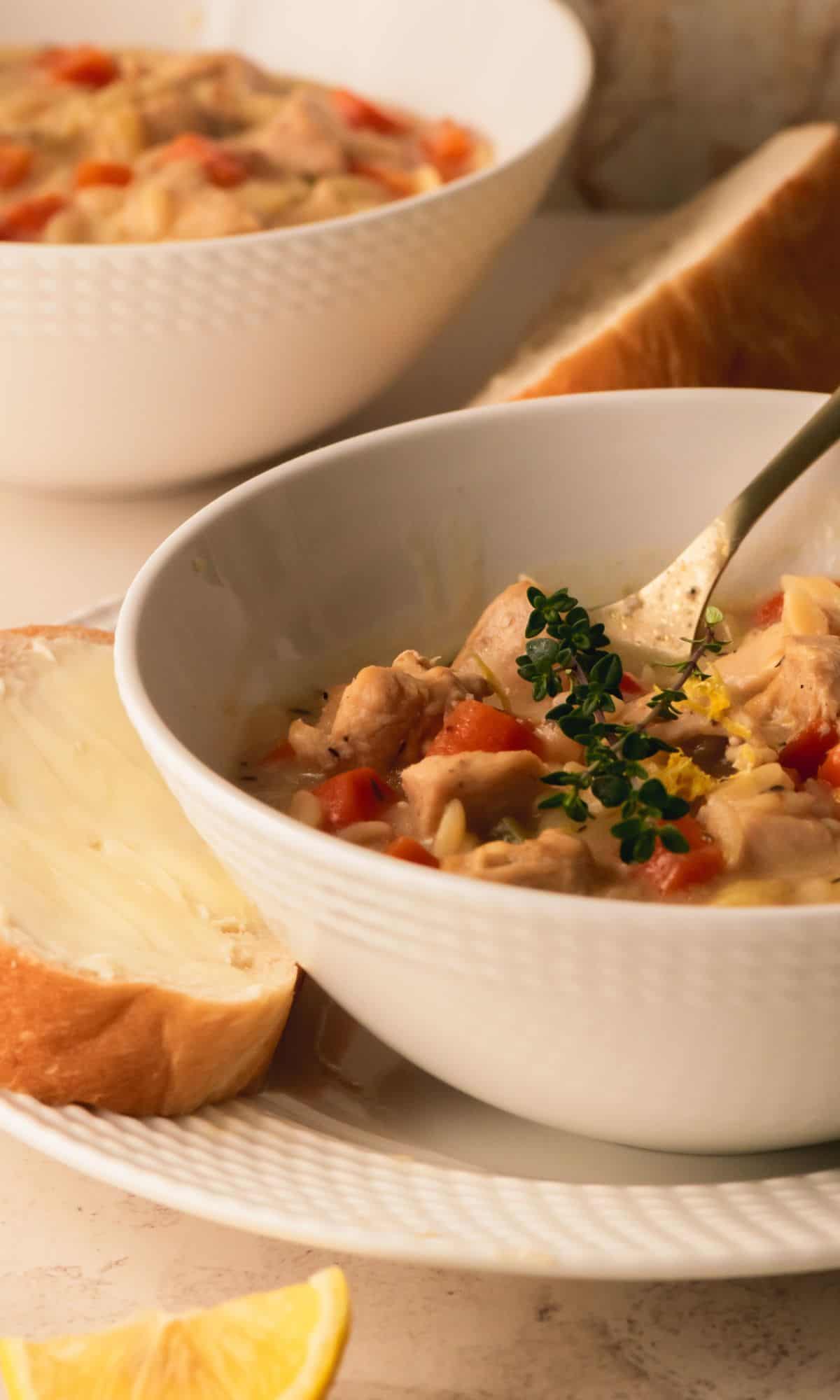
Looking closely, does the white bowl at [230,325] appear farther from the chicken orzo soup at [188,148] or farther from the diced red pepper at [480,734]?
the diced red pepper at [480,734]

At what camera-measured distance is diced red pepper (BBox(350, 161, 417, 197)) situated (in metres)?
3.81

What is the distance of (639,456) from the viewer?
101 inches

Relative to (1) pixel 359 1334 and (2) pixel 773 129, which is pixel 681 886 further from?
(2) pixel 773 129

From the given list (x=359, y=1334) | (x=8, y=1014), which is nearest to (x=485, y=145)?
(x=8, y=1014)

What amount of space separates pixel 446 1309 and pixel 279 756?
0.73m

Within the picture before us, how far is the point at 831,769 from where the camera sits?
204 centimetres

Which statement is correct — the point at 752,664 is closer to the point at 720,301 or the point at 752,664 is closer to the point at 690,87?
the point at 720,301

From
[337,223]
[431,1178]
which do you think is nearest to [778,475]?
[337,223]

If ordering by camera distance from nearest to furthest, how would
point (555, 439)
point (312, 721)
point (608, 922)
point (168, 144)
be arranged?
1. point (608, 922)
2. point (312, 721)
3. point (555, 439)
4. point (168, 144)

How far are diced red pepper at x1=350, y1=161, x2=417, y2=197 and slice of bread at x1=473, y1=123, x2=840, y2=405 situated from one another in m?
0.41

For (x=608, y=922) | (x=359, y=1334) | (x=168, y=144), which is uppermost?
(x=608, y=922)

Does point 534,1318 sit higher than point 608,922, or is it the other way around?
point 608,922

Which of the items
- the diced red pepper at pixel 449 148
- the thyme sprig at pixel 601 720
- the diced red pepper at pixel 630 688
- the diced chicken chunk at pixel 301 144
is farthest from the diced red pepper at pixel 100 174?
the diced red pepper at pixel 630 688

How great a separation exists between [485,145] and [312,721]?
227 cm
